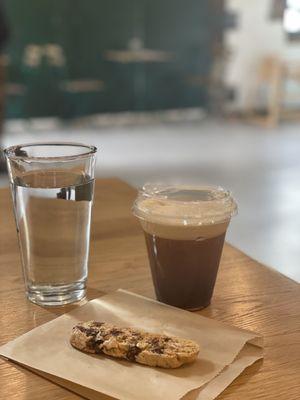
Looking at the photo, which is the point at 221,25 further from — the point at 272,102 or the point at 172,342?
the point at 172,342

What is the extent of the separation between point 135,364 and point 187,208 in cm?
20

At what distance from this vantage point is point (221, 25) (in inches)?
246

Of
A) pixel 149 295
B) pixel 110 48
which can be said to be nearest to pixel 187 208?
pixel 149 295

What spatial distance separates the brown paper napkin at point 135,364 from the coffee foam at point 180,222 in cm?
8

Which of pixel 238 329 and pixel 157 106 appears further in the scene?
pixel 157 106

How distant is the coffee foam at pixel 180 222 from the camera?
2.28ft

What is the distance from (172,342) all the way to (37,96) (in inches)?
214

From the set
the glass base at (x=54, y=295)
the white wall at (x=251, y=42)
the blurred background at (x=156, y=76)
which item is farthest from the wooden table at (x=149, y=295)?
the white wall at (x=251, y=42)

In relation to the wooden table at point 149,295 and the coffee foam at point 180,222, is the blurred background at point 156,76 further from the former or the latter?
the coffee foam at point 180,222

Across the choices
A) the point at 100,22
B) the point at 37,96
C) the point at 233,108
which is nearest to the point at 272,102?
the point at 233,108

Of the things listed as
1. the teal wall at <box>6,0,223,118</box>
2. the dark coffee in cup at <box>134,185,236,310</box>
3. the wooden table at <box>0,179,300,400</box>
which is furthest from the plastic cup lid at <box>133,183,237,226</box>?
the teal wall at <box>6,0,223,118</box>

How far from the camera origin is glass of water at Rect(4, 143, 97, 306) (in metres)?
0.72

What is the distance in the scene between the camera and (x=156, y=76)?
621 cm

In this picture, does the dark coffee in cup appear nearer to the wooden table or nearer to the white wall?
the wooden table
